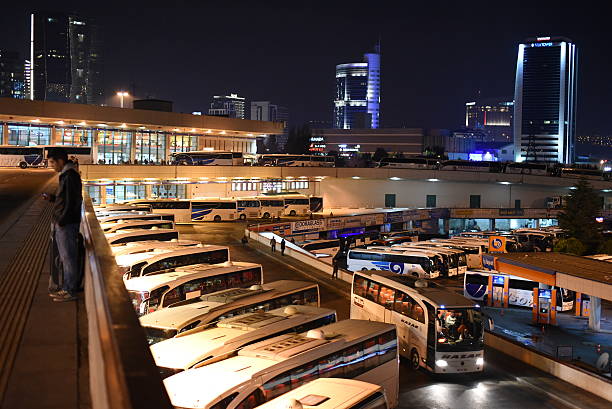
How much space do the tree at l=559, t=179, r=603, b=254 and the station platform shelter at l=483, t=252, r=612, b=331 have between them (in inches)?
431

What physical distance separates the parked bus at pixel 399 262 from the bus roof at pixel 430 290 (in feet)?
28.5

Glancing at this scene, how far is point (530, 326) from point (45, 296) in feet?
44.8

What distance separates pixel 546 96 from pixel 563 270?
136 meters

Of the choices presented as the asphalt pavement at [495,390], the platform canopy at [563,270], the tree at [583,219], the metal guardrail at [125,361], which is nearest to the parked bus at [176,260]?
the asphalt pavement at [495,390]

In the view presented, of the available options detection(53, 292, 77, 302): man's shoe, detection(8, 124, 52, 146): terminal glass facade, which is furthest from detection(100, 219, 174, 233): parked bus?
detection(8, 124, 52, 146): terminal glass facade

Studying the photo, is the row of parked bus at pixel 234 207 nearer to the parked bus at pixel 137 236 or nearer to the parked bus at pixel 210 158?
the parked bus at pixel 210 158

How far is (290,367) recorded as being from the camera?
6.45m

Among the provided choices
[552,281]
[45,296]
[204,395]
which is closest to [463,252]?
[552,281]

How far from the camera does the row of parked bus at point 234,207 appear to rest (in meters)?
29.4

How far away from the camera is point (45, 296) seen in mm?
3945

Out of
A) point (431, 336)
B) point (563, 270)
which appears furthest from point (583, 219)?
point (431, 336)

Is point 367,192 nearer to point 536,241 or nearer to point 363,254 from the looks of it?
point 536,241

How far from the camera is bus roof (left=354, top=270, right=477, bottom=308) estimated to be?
31.9 ft

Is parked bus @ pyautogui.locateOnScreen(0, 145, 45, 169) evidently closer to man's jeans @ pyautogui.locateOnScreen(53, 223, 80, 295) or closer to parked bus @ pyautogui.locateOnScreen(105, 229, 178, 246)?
parked bus @ pyautogui.locateOnScreen(105, 229, 178, 246)
